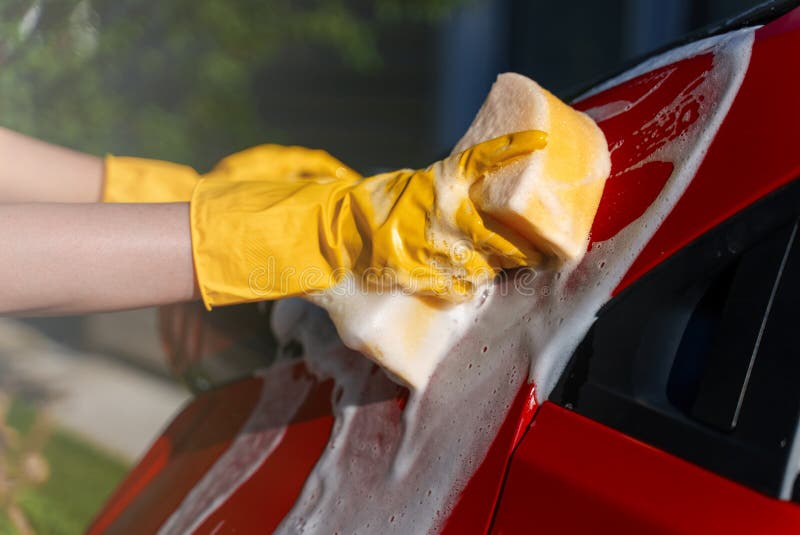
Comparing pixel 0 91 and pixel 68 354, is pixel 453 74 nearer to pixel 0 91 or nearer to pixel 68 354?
pixel 68 354

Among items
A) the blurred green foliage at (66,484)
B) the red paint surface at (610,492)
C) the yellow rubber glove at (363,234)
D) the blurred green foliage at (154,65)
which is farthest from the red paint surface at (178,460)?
the blurred green foliage at (154,65)

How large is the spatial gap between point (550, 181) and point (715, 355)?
0.30 meters

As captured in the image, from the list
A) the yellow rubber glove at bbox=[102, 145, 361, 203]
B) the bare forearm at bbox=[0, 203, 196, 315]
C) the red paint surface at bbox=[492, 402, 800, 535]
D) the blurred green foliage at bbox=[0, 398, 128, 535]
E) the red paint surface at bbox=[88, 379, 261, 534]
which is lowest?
the blurred green foliage at bbox=[0, 398, 128, 535]

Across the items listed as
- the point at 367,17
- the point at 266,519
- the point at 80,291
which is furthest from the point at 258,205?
the point at 367,17

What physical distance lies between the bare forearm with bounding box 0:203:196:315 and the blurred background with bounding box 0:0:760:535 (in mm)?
633

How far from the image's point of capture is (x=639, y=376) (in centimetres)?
100

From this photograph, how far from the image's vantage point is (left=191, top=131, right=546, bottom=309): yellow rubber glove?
1138mm

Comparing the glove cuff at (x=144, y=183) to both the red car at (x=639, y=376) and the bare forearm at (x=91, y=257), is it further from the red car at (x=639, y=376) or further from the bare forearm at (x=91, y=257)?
the red car at (x=639, y=376)

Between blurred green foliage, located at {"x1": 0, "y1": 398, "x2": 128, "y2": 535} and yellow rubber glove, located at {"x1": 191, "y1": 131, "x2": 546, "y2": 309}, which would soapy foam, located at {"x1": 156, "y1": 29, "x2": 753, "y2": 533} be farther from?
blurred green foliage, located at {"x1": 0, "y1": 398, "x2": 128, "y2": 535}

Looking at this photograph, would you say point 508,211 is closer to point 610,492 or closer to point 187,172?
point 610,492

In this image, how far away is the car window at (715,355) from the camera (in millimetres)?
892

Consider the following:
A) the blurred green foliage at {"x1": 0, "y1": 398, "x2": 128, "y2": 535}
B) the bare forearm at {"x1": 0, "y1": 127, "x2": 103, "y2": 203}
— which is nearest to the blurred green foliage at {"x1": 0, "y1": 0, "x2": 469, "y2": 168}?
the bare forearm at {"x1": 0, "y1": 127, "x2": 103, "y2": 203}

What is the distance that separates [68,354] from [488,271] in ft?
10.8

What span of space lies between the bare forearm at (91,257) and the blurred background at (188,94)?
0.63m
